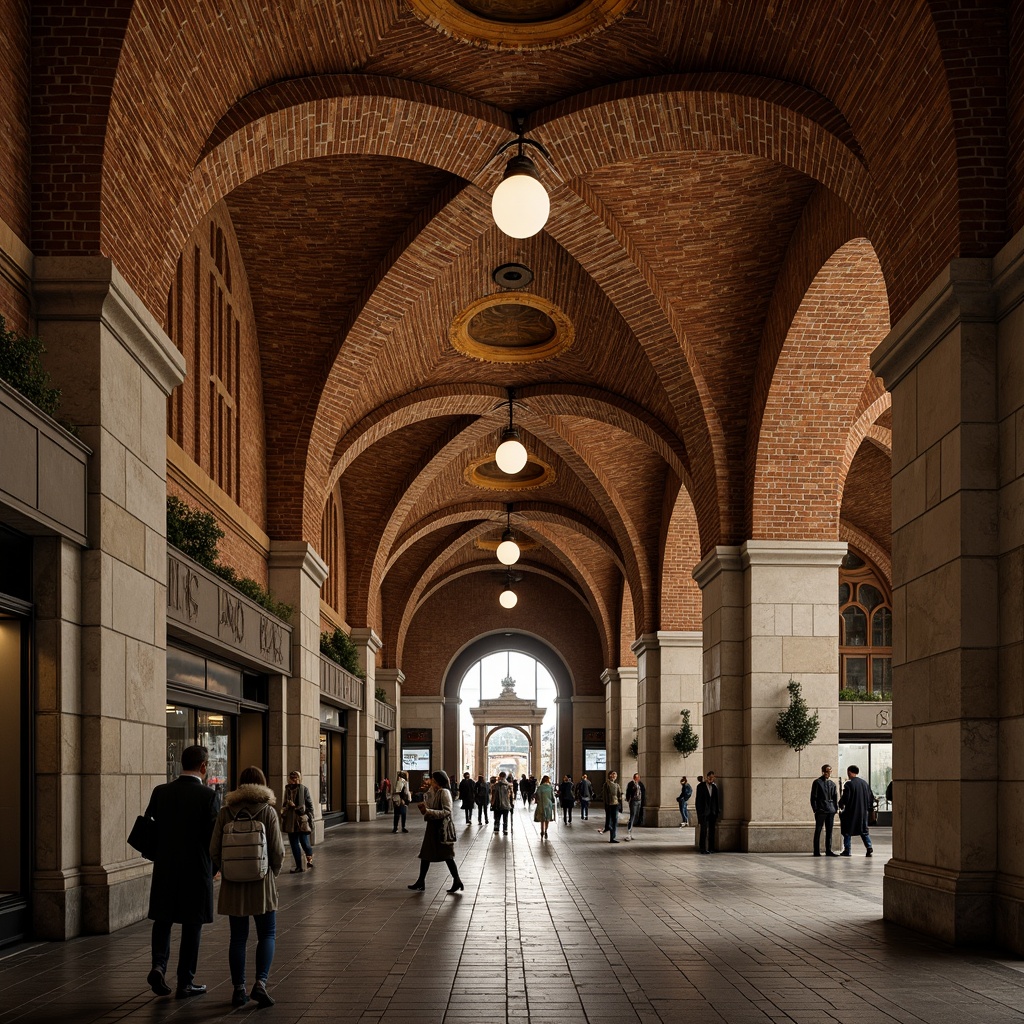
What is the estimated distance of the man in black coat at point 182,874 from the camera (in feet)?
21.7

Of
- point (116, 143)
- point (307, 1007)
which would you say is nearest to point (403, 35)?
point (116, 143)

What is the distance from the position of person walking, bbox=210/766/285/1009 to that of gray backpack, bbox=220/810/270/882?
0.13 ft

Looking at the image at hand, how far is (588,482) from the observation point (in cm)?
2559

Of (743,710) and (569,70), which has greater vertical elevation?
(569,70)

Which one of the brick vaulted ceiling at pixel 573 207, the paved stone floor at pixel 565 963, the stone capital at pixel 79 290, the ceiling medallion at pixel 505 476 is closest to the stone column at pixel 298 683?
the brick vaulted ceiling at pixel 573 207

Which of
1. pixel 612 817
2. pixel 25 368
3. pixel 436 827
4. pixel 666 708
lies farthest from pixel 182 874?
pixel 666 708

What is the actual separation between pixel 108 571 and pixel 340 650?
15115 millimetres

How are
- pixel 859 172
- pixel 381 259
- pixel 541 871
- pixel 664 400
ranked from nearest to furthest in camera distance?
1. pixel 859 172
2. pixel 541 871
3. pixel 381 259
4. pixel 664 400

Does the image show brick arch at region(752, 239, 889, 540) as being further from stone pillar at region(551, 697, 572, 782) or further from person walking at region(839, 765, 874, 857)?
stone pillar at region(551, 697, 572, 782)

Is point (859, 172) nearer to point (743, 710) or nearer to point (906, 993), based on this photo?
point (906, 993)

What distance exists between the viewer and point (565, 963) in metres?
Result: 7.64

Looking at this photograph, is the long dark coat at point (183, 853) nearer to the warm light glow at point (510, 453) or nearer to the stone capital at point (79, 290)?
the stone capital at point (79, 290)

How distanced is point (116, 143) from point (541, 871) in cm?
927

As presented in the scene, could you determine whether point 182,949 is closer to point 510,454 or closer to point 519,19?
point 519,19
